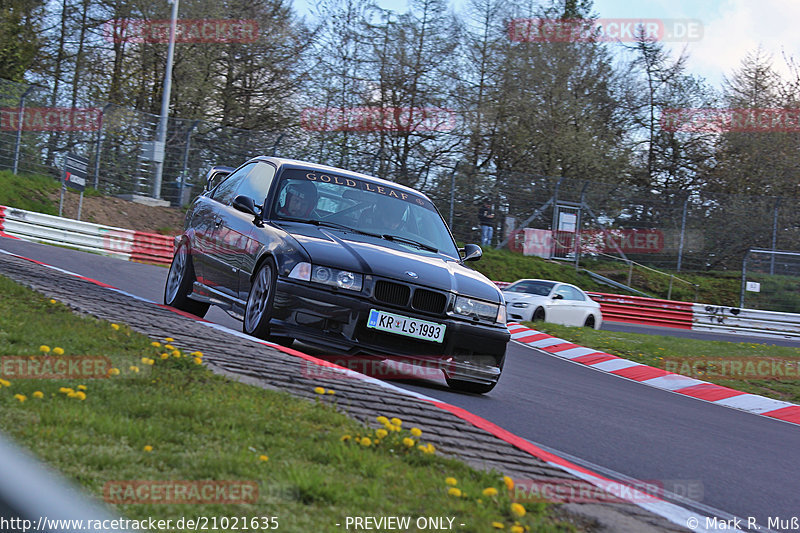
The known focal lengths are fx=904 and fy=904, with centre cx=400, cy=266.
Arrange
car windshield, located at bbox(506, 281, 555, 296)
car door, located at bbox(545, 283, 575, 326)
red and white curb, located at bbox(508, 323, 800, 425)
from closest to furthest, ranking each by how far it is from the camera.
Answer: red and white curb, located at bbox(508, 323, 800, 425), car door, located at bbox(545, 283, 575, 326), car windshield, located at bbox(506, 281, 555, 296)

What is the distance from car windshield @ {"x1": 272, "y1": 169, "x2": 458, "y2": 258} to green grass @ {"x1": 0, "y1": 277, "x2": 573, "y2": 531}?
3.19 metres

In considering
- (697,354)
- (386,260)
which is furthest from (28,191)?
(386,260)

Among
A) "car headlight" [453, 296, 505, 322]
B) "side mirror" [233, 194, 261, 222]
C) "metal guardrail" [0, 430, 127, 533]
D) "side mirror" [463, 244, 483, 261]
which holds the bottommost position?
"metal guardrail" [0, 430, 127, 533]

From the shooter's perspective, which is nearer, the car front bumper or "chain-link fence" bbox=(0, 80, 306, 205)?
the car front bumper

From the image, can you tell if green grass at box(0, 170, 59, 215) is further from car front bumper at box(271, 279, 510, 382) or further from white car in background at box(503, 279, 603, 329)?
car front bumper at box(271, 279, 510, 382)

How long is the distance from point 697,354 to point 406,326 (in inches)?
393

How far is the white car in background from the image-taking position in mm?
20906

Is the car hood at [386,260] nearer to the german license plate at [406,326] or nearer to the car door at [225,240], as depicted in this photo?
the german license plate at [406,326]

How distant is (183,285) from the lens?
363 inches

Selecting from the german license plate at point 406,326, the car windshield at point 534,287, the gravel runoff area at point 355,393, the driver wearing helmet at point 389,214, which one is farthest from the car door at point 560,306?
the german license plate at point 406,326

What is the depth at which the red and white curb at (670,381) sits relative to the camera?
403 inches

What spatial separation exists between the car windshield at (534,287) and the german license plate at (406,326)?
14.7m

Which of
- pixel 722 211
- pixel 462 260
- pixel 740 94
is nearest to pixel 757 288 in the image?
pixel 722 211

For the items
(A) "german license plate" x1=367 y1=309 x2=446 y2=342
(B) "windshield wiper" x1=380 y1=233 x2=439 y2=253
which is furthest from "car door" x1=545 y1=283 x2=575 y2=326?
(A) "german license plate" x1=367 y1=309 x2=446 y2=342
